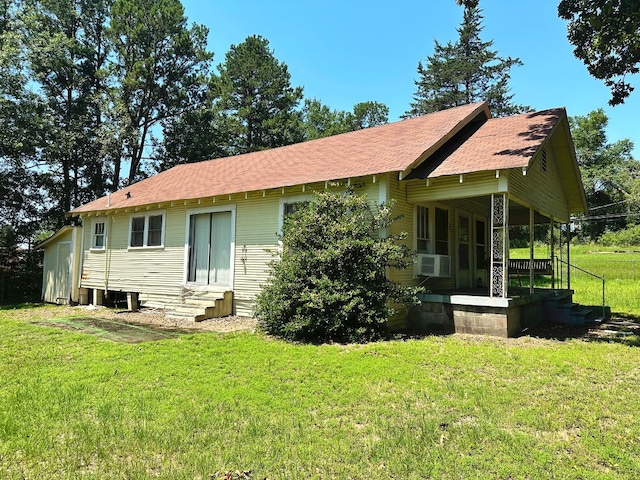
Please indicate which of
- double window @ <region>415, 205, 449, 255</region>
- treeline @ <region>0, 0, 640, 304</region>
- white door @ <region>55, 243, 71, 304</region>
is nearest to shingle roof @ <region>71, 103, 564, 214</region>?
double window @ <region>415, 205, 449, 255</region>

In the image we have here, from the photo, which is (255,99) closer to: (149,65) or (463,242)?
(149,65)

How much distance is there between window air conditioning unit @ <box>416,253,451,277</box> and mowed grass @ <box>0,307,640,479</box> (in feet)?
8.57

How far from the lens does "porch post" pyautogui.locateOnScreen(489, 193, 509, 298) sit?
8.18 meters

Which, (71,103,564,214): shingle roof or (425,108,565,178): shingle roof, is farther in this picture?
(71,103,564,214): shingle roof

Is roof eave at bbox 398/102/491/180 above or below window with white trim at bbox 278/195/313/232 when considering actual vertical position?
above

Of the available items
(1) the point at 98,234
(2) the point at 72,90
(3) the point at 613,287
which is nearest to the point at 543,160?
(3) the point at 613,287

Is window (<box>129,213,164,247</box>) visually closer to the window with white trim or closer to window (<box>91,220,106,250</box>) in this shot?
window (<box>91,220,106,250</box>)

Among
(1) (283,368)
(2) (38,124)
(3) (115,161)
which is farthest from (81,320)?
(3) (115,161)

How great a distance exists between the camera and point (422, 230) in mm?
10336

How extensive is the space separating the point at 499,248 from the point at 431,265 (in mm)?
1542

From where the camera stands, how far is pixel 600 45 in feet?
32.2

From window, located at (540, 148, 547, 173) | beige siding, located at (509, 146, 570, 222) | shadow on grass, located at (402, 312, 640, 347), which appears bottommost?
shadow on grass, located at (402, 312, 640, 347)

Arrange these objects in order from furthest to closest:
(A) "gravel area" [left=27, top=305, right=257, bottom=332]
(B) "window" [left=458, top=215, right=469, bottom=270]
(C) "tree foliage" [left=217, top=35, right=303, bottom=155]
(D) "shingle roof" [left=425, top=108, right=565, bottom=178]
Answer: (C) "tree foliage" [left=217, top=35, right=303, bottom=155] < (B) "window" [left=458, top=215, right=469, bottom=270] < (A) "gravel area" [left=27, top=305, right=257, bottom=332] < (D) "shingle roof" [left=425, top=108, right=565, bottom=178]

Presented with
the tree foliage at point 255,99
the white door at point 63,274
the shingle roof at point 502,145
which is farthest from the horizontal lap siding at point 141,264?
the tree foliage at point 255,99
